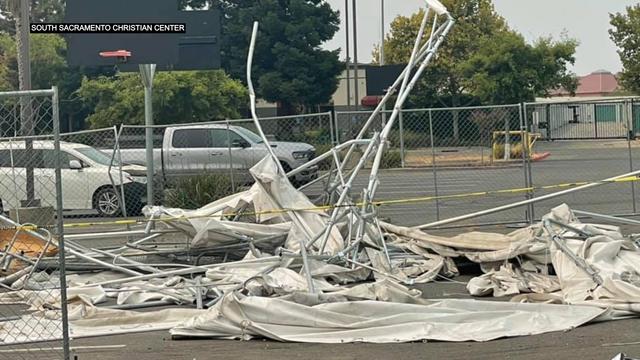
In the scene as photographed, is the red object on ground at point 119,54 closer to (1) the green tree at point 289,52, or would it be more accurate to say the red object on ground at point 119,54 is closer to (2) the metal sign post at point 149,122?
(2) the metal sign post at point 149,122

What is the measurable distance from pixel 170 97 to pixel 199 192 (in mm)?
25570

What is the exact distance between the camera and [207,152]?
814 inches

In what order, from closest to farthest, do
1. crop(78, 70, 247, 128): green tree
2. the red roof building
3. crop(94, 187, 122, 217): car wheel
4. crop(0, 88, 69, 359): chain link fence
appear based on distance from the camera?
crop(0, 88, 69, 359): chain link fence
crop(94, 187, 122, 217): car wheel
crop(78, 70, 247, 128): green tree
the red roof building

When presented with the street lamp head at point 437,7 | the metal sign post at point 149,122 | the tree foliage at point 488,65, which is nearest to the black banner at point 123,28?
the metal sign post at point 149,122

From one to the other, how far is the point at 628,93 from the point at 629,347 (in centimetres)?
4789

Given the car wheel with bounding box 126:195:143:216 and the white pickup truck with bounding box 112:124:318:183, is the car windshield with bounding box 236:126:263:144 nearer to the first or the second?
the white pickup truck with bounding box 112:124:318:183

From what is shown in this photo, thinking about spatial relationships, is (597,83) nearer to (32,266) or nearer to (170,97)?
(170,97)

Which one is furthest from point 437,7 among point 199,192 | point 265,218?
point 199,192

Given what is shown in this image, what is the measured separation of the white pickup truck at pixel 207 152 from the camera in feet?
64.6

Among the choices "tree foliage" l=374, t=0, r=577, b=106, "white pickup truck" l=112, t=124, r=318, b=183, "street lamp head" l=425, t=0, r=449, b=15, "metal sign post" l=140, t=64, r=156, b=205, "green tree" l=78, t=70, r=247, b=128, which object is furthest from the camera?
"tree foliage" l=374, t=0, r=577, b=106

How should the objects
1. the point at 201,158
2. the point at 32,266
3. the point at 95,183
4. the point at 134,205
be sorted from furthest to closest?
the point at 201,158 < the point at 95,183 < the point at 134,205 < the point at 32,266

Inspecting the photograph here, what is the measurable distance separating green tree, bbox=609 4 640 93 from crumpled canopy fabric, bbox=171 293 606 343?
4239cm

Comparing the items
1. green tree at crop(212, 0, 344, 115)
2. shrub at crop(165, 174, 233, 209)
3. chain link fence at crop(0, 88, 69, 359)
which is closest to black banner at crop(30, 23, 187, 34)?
shrub at crop(165, 174, 233, 209)

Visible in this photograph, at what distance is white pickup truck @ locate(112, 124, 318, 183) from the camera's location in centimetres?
1968
